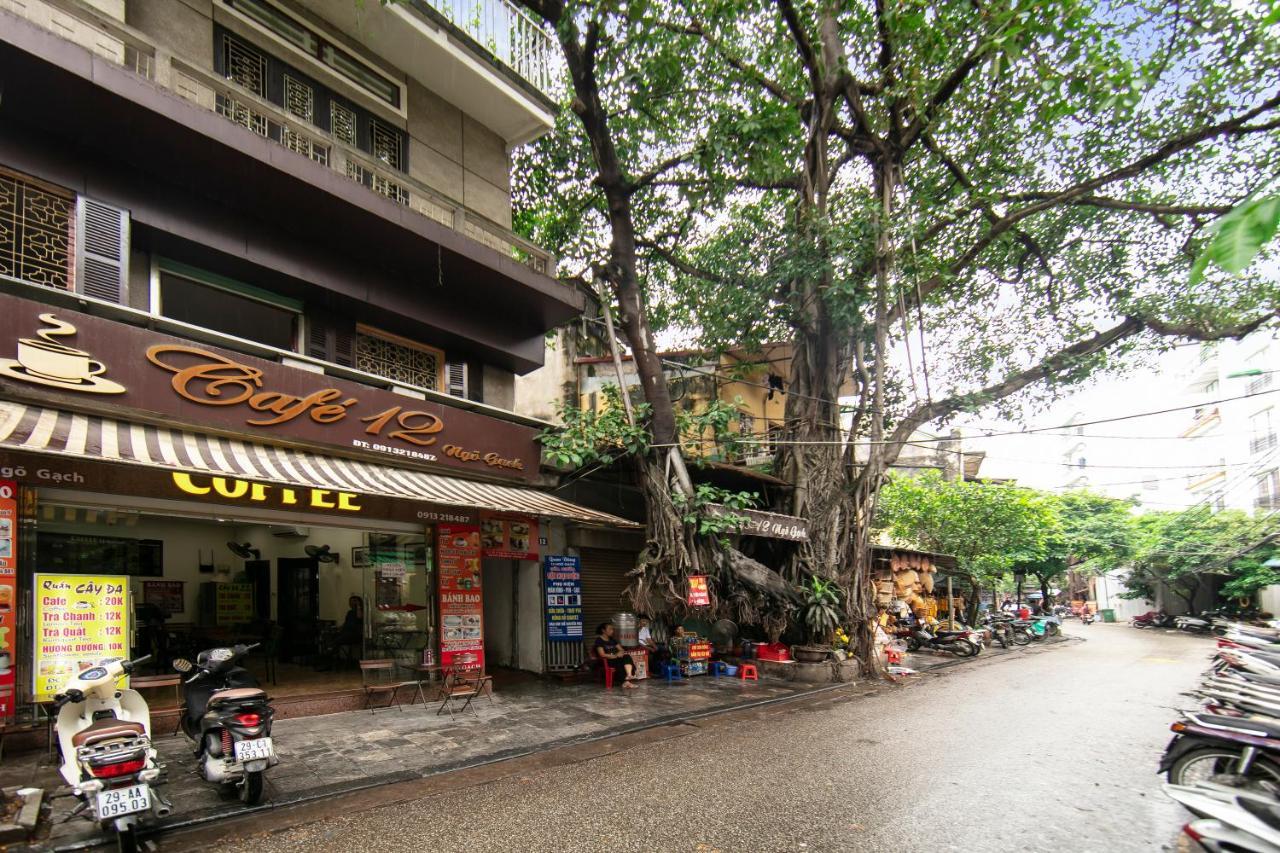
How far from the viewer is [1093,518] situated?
3225cm

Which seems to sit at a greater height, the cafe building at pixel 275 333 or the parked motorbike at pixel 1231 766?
the cafe building at pixel 275 333

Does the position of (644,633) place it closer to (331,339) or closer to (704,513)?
(704,513)

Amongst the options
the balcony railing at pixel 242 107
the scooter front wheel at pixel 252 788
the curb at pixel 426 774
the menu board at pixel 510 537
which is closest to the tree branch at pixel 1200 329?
the curb at pixel 426 774

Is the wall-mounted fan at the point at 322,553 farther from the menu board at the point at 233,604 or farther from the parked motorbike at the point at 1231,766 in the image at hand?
the parked motorbike at the point at 1231,766

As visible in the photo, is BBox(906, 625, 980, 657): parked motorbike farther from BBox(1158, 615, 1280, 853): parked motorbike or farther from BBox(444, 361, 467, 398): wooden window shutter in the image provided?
BBox(444, 361, 467, 398): wooden window shutter

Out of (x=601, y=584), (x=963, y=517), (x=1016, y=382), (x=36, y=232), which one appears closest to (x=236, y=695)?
(x=36, y=232)

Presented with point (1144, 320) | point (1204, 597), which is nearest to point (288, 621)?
point (1144, 320)

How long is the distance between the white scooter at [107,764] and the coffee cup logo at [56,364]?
2891mm

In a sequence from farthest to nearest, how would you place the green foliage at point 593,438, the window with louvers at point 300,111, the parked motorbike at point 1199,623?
the parked motorbike at point 1199,623
the green foliage at point 593,438
the window with louvers at point 300,111

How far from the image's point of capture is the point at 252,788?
548 cm

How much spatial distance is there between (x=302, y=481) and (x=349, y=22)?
6645 millimetres

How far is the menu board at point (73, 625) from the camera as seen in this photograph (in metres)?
6.58

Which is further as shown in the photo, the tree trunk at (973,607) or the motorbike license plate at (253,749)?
the tree trunk at (973,607)

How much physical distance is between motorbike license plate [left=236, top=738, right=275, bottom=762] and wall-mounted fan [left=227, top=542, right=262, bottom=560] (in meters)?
7.61
